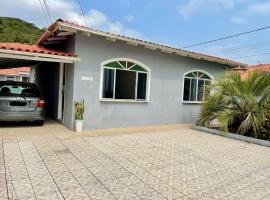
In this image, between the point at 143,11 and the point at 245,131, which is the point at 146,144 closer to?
the point at 245,131

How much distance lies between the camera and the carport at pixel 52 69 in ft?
27.1

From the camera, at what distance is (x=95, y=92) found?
9.80m

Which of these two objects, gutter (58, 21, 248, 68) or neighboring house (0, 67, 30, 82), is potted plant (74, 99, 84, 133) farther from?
Result: neighboring house (0, 67, 30, 82)

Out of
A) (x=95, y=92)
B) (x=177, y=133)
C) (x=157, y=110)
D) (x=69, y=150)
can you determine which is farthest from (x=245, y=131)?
(x=69, y=150)

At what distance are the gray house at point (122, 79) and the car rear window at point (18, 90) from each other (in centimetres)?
129

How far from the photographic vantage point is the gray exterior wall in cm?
952

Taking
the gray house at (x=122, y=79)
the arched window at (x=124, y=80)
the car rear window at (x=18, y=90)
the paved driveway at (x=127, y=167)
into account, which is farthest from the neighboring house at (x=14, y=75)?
the paved driveway at (x=127, y=167)

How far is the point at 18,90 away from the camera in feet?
31.3

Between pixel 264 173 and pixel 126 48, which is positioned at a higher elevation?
pixel 126 48

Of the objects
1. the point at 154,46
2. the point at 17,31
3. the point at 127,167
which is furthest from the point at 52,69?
the point at 17,31

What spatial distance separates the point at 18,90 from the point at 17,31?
34.6 m

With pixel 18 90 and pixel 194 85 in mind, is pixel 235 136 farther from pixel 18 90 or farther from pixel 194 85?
pixel 18 90

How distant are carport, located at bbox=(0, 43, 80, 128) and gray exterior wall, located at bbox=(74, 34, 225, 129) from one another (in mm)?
624

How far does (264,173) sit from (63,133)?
20.9 ft
